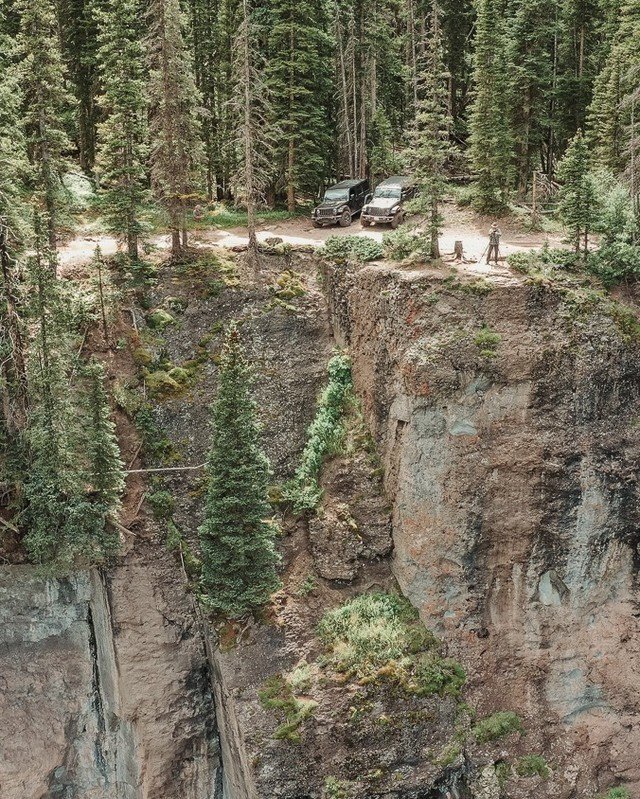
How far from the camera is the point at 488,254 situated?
87.5ft

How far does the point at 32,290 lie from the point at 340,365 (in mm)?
10837

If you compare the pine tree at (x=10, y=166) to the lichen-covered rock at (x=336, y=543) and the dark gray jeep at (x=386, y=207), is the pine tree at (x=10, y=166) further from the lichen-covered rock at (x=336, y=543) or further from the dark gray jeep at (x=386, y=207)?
the dark gray jeep at (x=386, y=207)

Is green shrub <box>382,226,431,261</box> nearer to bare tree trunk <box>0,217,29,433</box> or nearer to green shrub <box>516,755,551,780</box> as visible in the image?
bare tree trunk <box>0,217,29,433</box>

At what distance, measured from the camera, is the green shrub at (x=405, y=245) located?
87.8 feet

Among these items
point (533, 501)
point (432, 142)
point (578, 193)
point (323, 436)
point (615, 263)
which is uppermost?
point (432, 142)

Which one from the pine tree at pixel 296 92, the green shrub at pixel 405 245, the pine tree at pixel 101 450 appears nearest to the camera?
the pine tree at pixel 101 450

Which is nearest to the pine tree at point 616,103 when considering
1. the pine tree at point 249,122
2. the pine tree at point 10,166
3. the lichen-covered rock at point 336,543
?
the pine tree at point 249,122

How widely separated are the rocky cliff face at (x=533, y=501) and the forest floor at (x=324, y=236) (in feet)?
15.2

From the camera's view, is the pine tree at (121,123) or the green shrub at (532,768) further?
the pine tree at (121,123)

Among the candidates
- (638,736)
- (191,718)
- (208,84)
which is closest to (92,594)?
(191,718)

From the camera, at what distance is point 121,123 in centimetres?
2803

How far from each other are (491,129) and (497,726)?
23.8 meters

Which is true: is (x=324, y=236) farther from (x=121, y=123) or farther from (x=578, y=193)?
(x=578, y=193)

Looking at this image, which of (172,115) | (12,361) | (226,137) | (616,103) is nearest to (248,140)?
(172,115)
